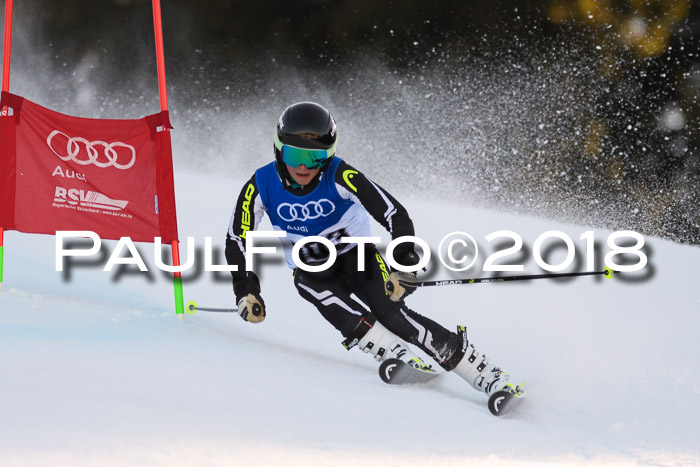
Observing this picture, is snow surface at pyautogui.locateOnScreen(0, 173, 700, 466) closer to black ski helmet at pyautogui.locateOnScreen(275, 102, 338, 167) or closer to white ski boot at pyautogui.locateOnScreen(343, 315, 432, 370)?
white ski boot at pyautogui.locateOnScreen(343, 315, 432, 370)

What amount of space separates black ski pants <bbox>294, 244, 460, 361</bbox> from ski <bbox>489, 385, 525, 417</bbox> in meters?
0.29

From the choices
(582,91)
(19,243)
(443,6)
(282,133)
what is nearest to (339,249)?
(282,133)

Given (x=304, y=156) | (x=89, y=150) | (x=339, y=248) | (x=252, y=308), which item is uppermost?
(x=89, y=150)

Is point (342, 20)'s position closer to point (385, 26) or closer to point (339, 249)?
point (385, 26)

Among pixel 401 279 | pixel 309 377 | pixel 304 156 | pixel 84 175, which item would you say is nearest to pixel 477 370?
pixel 401 279

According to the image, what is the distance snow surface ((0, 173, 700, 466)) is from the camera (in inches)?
75.0

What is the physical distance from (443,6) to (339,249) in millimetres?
12866

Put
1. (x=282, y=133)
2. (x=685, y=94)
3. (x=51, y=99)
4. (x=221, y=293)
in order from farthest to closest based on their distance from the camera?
1. (x=51, y=99)
2. (x=685, y=94)
3. (x=221, y=293)
4. (x=282, y=133)

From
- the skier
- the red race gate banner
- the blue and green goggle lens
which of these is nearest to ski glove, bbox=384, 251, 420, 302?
the skier

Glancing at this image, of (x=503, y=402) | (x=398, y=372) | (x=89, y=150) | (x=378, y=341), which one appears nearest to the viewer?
(x=503, y=402)

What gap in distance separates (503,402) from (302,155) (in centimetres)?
132

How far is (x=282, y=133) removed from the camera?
2.93 m
